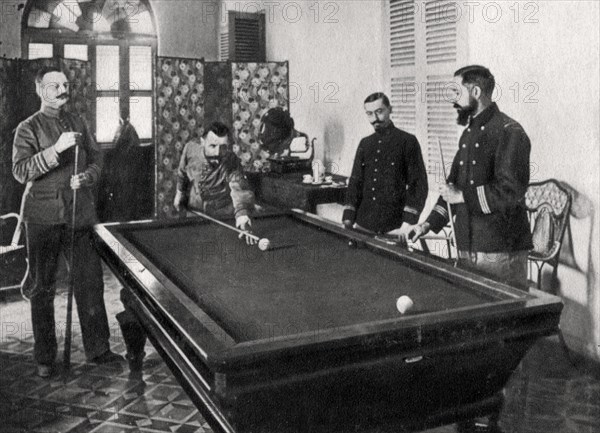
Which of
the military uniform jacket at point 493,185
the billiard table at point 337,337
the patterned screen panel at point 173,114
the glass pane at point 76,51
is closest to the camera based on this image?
the billiard table at point 337,337

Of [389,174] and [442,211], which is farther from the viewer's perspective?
[389,174]

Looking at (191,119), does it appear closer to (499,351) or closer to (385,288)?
(385,288)

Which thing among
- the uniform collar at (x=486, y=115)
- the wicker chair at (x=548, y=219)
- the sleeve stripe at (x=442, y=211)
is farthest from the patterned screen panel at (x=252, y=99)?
A: the uniform collar at (x=486, y=115)

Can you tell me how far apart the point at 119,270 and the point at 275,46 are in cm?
532

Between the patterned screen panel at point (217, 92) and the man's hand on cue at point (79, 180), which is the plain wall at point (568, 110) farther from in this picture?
the patterned screen panel at point (217, 92)

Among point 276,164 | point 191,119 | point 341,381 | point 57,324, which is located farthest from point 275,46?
point 341,381

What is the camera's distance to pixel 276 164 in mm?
6672

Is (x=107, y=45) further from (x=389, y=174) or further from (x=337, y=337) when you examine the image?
(x=337, y=337)

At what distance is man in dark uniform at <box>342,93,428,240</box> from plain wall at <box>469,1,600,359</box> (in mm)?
734

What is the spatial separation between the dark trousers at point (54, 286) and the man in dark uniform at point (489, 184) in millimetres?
2055

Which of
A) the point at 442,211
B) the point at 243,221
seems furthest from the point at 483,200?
the point at 243,221

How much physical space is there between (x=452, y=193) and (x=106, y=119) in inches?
240

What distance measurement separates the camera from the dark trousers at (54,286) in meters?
3.99

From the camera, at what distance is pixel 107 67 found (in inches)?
336
